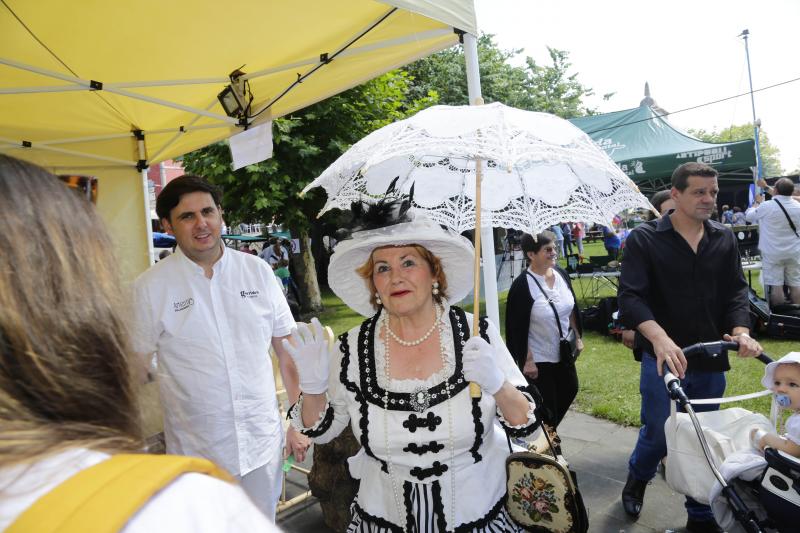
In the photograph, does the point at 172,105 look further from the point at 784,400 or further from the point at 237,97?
the point at 784,400

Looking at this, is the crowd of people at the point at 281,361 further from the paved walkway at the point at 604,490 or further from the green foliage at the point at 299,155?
the green foliage at the point at 299,155

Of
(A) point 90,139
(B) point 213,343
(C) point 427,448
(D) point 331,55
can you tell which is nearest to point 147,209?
(A) point 90,139

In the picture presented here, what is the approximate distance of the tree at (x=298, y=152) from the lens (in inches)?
448

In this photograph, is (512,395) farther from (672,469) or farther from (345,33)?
(345,33)

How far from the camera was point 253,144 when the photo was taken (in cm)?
406

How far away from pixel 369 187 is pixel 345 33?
1.22 metres

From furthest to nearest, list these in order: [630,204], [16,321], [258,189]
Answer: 1. [258,189]
2. [630,204]
3. [16,321]

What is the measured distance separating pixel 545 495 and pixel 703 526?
2.01 metres

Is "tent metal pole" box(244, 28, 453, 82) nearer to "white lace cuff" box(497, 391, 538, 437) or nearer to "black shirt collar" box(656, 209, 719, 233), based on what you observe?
"black shirt collar" box(656, 209, 719, 233)

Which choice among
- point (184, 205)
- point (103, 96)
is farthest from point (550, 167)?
point (103, 96)

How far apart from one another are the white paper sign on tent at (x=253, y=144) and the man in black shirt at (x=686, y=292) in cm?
279

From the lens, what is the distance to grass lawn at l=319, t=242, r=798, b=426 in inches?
208

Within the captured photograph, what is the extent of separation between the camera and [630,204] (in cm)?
242

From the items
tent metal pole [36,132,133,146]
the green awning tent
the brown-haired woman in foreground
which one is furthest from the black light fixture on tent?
the green awning tent
